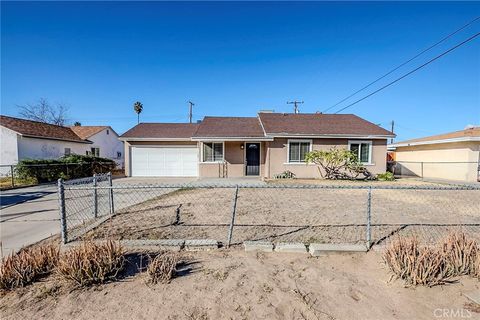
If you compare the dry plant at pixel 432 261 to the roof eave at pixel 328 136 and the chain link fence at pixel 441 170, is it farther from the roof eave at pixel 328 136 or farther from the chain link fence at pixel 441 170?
the chain link fence at pixel 441 170

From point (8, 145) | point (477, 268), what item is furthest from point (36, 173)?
point (477, 268)

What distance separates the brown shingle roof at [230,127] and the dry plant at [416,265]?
41.6ft

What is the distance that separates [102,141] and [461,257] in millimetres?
31686

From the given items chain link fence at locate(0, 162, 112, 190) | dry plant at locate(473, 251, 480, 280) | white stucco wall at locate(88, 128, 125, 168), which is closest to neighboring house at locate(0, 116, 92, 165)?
chain link fence at locate(0, 162, 112, 190)

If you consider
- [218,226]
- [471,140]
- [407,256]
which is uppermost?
[471,140]

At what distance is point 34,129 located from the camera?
18641mm

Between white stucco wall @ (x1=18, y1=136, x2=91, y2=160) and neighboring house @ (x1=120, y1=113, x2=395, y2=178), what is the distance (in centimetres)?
681

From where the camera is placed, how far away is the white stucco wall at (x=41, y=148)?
55.3 feet

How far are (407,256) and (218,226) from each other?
136 inches

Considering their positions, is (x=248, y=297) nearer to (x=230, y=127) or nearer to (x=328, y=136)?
(x=328, y=136)

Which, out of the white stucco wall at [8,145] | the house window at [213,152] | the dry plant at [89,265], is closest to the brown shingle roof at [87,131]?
the white stucco wall at [8,145]

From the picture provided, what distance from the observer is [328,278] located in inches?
119

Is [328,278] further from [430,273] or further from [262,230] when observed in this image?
[262,230]

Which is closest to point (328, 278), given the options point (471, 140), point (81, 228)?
point (81, 228)
